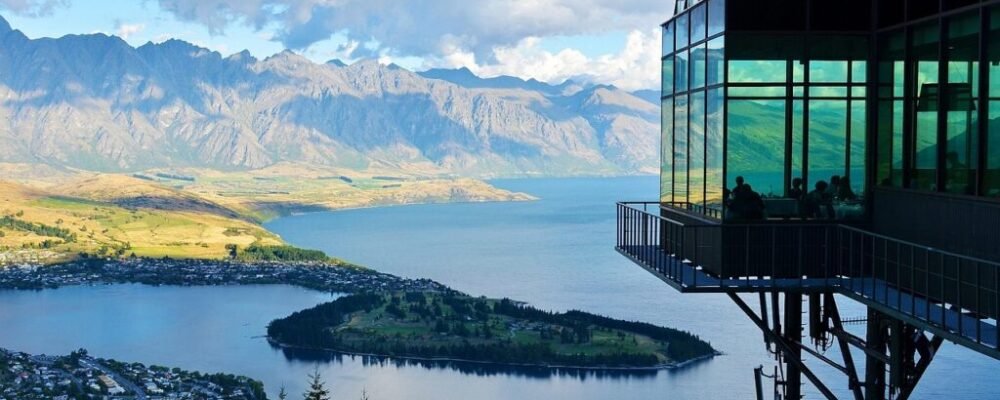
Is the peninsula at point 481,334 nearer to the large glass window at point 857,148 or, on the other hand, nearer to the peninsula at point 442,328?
the peninsula at point 442,328

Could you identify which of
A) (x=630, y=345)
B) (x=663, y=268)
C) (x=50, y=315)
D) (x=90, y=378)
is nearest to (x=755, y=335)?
(x=630, y=345)

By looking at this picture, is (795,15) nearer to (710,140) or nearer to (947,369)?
(710,140)

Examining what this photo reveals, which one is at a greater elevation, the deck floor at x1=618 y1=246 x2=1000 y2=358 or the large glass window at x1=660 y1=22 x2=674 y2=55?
the large glass window at x1=660 y1=22 x2=674 y2=55

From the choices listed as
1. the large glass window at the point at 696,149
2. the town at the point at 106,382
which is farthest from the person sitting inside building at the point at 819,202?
the town at the point at 106,382

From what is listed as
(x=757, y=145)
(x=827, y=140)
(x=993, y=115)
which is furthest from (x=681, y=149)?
(x=993, y=115)

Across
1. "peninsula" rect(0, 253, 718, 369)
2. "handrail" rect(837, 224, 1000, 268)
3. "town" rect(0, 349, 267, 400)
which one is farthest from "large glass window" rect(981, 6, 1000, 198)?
"peninsula" rect(0, 253, 718, 369)

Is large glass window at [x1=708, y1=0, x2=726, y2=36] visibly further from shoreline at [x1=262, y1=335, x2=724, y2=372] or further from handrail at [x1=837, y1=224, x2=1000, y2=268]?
shoreline at [x1=262, y1=335, x2=724, y2=372]

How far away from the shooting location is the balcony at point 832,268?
1548 centimetres

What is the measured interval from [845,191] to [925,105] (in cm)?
216

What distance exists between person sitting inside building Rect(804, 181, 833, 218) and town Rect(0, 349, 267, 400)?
257 ft

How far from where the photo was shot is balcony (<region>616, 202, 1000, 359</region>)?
15477 millimetres

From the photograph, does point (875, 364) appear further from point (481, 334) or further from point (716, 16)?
point (481, 334)

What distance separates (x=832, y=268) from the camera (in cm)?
1898

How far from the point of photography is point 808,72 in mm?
18547
